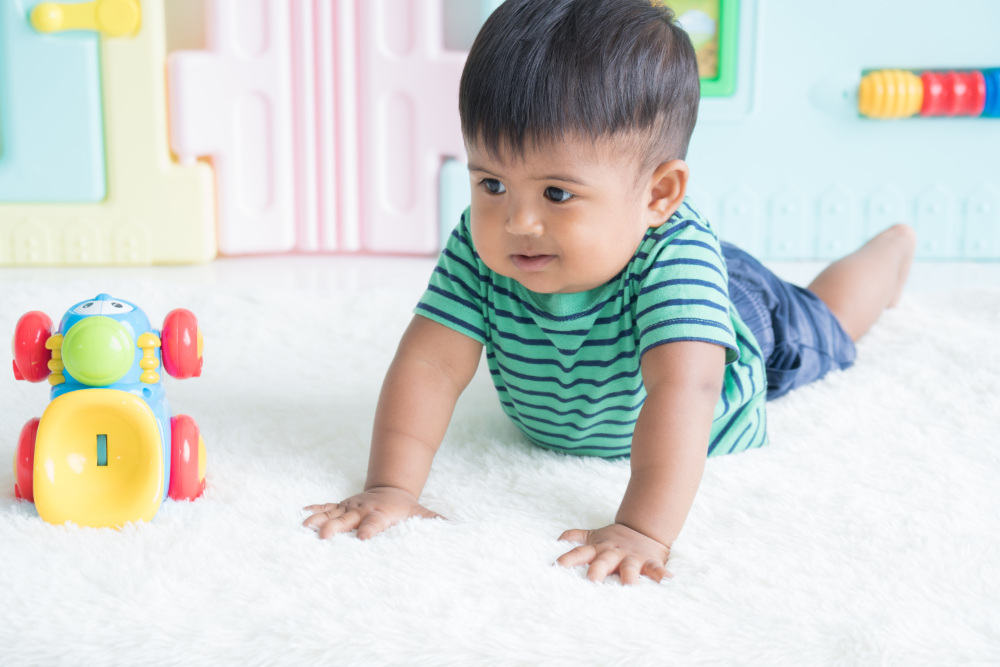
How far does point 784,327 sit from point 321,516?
594 millimetres

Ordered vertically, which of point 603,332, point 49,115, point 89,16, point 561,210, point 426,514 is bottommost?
point 426,514

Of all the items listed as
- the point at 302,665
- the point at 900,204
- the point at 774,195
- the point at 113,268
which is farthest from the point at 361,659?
the point at 900,204

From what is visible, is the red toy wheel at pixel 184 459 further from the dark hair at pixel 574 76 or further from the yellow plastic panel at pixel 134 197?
the yellow plastic panel at pixel 134 197

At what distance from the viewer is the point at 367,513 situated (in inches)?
25.1

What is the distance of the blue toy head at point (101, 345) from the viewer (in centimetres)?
60

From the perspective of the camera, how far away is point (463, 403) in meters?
0.95

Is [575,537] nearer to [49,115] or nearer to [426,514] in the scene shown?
[426,514]

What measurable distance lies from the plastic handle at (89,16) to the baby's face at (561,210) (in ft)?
4.49

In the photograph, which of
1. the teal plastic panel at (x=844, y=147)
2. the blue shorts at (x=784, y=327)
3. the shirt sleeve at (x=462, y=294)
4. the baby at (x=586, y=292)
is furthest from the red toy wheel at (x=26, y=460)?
the teal plastic panel at (x=844, y=147)

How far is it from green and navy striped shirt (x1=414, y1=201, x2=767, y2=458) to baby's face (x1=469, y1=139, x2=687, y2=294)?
34 mm

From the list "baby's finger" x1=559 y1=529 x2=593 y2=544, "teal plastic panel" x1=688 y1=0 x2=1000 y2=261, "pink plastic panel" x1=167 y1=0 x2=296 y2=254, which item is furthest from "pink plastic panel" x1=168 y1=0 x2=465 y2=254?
"baby's finger" x1=559 y1=529 x2=593 y2=544

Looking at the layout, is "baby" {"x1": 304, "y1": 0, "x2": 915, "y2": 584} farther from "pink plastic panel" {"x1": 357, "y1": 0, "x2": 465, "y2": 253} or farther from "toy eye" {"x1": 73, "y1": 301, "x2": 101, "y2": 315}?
"pink plastic panel" {"x1": 357, "y1": 0, "x2": 465, "y2": 253}

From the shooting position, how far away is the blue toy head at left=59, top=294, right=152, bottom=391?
0.60 m

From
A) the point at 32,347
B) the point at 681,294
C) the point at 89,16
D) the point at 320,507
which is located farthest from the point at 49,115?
the point at 681,294
